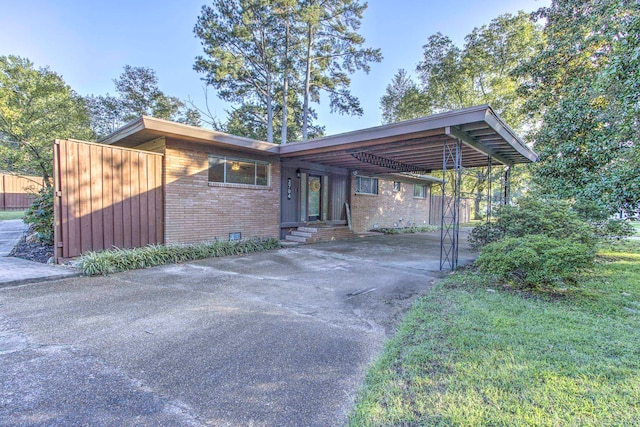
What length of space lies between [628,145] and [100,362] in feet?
35.5

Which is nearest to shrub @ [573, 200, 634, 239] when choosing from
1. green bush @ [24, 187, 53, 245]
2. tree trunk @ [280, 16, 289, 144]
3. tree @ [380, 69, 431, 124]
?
green bush @ [24, 187, 53, 245]

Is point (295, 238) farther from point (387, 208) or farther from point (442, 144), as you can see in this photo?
point (387, 208)

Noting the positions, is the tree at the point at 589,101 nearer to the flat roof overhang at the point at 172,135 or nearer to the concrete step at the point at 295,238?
the concrete step at the point at 295,238

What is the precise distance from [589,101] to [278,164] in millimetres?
9024

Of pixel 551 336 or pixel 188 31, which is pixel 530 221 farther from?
pixel 188 31

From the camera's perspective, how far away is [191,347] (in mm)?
2727

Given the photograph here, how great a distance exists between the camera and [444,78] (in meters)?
18.2

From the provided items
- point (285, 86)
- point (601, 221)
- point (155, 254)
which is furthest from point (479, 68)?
point (155, 254)

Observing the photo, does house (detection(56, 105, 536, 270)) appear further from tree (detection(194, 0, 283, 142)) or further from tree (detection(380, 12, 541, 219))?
tree (detection(194, 0, 283, 142))

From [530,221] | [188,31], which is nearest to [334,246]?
[530,221]

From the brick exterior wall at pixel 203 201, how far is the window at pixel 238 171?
16cm

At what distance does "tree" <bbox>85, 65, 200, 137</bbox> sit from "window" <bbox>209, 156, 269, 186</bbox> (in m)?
12.9

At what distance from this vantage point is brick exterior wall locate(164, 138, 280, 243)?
7.23 m

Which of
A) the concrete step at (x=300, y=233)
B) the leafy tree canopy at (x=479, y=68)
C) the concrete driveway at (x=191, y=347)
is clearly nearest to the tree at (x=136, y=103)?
the concrete step at (x=300, y=233)
